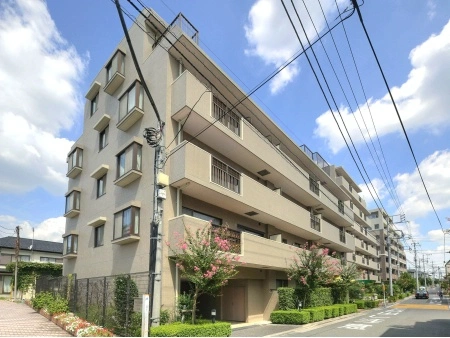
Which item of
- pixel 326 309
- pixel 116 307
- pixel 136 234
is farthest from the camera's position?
pixel 326 309

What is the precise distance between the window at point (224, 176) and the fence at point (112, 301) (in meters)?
5.29

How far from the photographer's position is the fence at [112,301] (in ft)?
42.1

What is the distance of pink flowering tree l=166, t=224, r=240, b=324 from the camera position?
517 inches

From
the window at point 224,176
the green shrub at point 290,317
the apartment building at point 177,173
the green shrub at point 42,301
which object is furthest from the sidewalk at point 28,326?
the green shrub at point 290,317

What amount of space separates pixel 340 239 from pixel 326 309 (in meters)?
12.4

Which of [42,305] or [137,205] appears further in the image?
[42,305]

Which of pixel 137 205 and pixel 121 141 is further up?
pixel 121 141

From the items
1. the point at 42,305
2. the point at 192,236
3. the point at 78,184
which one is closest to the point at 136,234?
the point at 192,236

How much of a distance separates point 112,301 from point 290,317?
374 inches

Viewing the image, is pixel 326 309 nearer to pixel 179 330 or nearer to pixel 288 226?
pixel 288 226

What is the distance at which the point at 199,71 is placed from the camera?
59.8 ft

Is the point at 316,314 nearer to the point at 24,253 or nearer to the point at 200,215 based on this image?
the point at 200,215

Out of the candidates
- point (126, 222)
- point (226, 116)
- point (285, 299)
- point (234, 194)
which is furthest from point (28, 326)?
point (285, 299)

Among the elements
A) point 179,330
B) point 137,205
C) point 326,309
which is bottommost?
point 326,309
